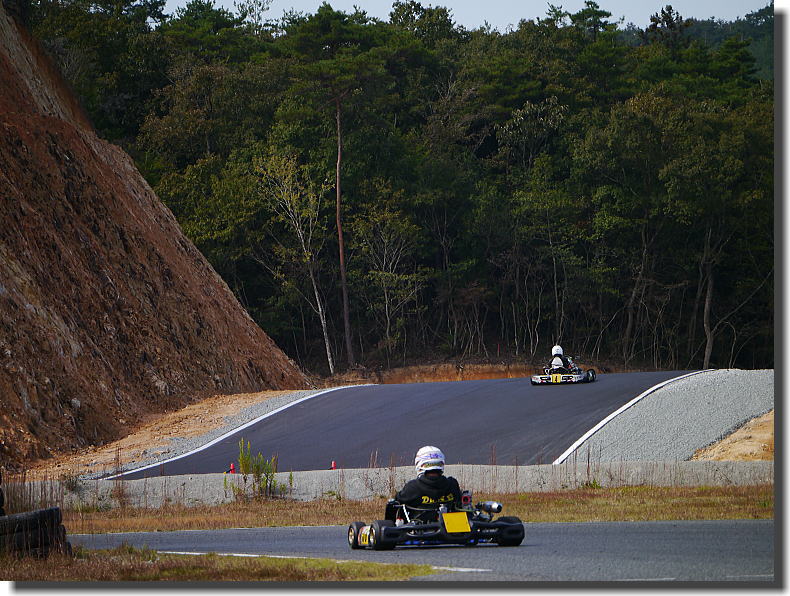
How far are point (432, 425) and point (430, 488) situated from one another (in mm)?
17194

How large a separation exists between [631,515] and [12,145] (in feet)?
96.3

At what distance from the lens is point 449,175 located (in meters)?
70.1

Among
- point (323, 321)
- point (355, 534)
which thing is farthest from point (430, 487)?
point (323, 321)

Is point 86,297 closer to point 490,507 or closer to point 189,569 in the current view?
point 189,569

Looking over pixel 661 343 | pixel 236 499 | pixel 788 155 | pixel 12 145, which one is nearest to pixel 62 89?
pixel 12 145

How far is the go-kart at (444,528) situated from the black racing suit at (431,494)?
0.16ft

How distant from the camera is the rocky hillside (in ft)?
111

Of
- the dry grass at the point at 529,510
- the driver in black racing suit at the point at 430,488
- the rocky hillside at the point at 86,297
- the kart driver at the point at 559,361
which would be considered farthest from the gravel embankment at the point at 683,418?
the rocky hillside at the point at 86,297

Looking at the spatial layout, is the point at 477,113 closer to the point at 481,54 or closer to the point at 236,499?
the point at 481,54

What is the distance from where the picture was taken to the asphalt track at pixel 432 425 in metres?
28.3

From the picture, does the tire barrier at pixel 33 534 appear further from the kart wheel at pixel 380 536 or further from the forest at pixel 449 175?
the forest at pixel 449 175

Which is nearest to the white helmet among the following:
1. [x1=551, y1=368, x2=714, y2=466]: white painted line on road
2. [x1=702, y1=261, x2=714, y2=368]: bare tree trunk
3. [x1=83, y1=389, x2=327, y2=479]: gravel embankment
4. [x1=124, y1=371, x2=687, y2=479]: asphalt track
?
[x1=551, y1=368, x2=714, y2=466]: white painted line on road

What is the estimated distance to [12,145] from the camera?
4062 centimetres

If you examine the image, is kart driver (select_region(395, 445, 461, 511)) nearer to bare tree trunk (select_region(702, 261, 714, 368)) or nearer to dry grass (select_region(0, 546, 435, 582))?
dry grass (select_region(0, 546, 435, 582))
